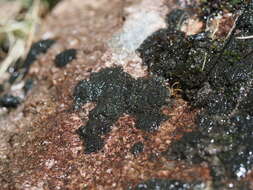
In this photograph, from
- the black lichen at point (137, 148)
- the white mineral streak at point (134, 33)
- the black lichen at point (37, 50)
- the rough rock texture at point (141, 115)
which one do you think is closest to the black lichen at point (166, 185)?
the rough rock texture at point (141, 115)

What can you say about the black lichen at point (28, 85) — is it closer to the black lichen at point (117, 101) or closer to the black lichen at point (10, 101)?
the black lichen at point (10, 101)

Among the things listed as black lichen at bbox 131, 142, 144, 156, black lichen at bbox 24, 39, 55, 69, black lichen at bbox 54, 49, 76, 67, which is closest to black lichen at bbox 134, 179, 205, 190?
black lichen at bbox 131, 142, 144, 156

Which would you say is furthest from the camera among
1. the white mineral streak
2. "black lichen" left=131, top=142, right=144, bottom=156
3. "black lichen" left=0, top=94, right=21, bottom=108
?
"black lichen" left=0, top=94, right=21, bottom=108

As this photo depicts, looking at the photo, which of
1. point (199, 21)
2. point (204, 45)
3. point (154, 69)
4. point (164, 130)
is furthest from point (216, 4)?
point (164, 130)

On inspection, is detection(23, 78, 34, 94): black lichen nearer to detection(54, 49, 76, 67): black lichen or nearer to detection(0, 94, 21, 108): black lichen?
detection(0, 94, 21, 108): black lichen

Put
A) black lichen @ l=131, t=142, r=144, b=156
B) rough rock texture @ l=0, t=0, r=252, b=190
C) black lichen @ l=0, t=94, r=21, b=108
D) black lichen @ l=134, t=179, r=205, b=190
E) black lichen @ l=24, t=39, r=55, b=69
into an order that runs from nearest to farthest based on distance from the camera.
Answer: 1. black lichen @ l=134, t=179, r=205, b=190
2. rough rock texture @ l=0, t=0, r=252, b=190
3. black lichen @ l=131, t=142, r=144, b=156
4. black lichen @ l=0, t=94, r=21, b=108
5. black lichen @ l=24, t=39, r=55, b=69

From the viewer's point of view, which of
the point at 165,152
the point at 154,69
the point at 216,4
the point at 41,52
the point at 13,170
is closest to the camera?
the point at 165,152

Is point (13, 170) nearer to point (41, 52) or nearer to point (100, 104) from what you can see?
point (100, 104)
